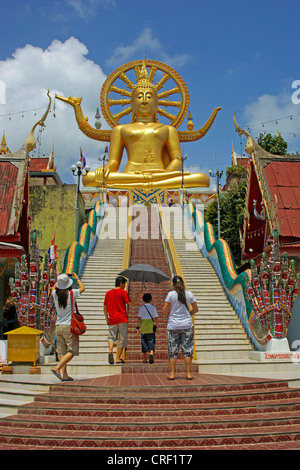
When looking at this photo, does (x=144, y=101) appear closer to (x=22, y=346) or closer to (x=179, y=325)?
(x=22, y=346)

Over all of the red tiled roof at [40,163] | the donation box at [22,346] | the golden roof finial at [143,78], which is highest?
the golden roof finial at [143,78]

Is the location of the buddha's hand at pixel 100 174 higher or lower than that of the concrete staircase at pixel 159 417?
higher

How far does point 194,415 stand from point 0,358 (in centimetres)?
444

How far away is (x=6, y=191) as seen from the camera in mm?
13617

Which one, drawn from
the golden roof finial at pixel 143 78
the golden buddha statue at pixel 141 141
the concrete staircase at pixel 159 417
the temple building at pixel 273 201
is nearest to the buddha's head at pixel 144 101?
the golden buddha statue at pixel 141 141

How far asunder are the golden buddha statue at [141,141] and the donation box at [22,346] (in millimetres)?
17047

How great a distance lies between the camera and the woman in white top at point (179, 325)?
6.45m

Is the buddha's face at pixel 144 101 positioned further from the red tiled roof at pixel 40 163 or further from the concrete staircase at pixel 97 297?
the red tiled roof at pixel 40 163

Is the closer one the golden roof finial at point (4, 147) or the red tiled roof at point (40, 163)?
the golden roof finial at point (4, 147)

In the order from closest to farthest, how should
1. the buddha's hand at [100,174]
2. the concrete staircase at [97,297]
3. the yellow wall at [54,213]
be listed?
the concrete staircase at [97,297], the yellow wall at [54,213], the buddha's hand at [100,174]

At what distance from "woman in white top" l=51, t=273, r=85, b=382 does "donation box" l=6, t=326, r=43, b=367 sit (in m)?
1.05

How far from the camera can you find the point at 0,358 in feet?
27.3

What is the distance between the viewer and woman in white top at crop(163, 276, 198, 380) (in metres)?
6.45
